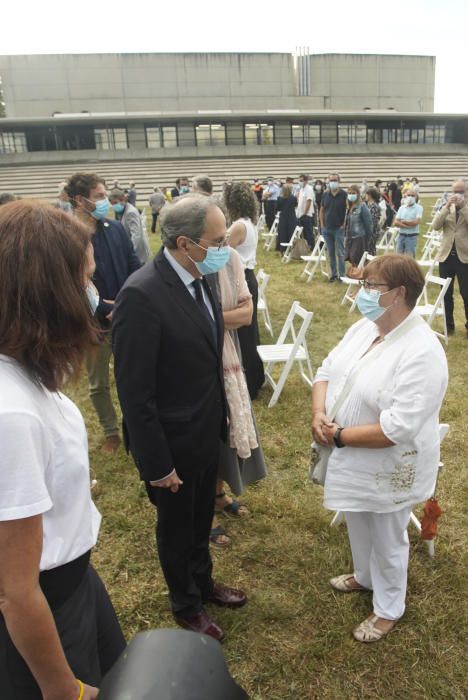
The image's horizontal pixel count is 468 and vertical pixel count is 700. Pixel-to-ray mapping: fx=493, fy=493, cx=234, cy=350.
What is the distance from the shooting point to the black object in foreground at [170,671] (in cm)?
74

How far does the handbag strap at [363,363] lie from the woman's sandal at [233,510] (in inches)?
56.7

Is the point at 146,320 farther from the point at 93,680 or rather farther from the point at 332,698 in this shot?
the point at 332,698

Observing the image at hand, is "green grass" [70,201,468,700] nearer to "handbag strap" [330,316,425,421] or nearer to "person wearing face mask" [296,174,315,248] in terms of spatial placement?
"handbag strap" [330,316,425,421]

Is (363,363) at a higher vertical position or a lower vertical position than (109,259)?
lower

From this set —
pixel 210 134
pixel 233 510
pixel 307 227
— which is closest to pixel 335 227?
pixel 307 227

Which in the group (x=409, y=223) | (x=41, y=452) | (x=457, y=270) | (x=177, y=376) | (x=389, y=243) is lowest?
(x=389, y=243)

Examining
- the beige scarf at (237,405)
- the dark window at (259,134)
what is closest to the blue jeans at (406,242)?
the beige scarf at (237,405)

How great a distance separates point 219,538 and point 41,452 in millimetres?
2472

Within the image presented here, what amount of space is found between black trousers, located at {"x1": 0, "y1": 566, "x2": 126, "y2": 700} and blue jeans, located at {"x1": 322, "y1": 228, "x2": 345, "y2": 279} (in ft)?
31.9

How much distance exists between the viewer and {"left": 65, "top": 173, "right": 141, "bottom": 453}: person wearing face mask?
12.8ft

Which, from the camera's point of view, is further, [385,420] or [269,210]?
[269,210]

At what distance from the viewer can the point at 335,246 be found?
10.5 meters

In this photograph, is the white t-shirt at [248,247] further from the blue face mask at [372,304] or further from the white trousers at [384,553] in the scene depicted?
the white trousers at [384,553]

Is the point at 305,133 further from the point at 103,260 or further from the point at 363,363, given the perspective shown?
the point at 363,363
